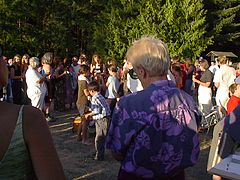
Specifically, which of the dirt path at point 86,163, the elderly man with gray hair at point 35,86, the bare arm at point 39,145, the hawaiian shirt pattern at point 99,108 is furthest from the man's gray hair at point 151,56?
the elderly man with gray hair at point 35,86

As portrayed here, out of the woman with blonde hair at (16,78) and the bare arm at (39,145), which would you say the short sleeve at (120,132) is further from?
the woman with blonde hair at (16,78)

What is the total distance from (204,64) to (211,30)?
24774 mm

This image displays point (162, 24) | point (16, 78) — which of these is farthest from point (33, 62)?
point (162, 24)

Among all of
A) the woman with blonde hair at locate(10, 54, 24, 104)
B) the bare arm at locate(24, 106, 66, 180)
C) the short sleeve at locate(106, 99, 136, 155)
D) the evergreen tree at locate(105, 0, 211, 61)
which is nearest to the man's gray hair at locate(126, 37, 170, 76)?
the short sleeve at locate(106, 99, 136, 155)

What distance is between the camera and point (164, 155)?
2498 mm

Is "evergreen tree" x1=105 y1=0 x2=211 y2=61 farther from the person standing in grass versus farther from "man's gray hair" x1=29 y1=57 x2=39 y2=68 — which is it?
the person standing in grass

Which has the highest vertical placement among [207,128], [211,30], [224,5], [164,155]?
[224,5]

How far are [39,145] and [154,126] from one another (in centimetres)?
111

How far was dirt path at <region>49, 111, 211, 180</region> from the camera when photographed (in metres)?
6.04

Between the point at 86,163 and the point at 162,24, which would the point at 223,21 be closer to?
the point at 162,24

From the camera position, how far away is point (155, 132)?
2.47 meters

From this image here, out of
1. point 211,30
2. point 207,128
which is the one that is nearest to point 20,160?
point 207,128

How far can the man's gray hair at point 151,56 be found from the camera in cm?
258

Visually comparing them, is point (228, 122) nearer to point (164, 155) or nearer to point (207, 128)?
point (164, 155)
